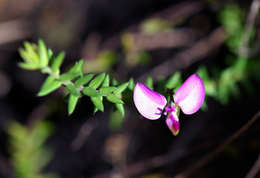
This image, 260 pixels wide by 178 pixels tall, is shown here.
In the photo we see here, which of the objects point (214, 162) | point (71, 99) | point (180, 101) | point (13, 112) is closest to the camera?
point (180, 101)

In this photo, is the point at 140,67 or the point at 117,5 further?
the point at 117,5

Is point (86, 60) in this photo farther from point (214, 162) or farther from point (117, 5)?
point (214, 162)

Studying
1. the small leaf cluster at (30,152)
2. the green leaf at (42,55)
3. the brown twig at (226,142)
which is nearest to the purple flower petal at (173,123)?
the brown twig at (226,142)

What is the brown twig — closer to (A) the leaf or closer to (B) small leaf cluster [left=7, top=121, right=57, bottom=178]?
(A) the leaf

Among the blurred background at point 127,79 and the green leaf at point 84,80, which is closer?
the green leaf at point 84,80

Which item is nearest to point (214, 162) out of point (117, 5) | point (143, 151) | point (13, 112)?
point (143, 151)

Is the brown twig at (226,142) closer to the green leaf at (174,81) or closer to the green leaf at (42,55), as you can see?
the green leaf at (174,81)
